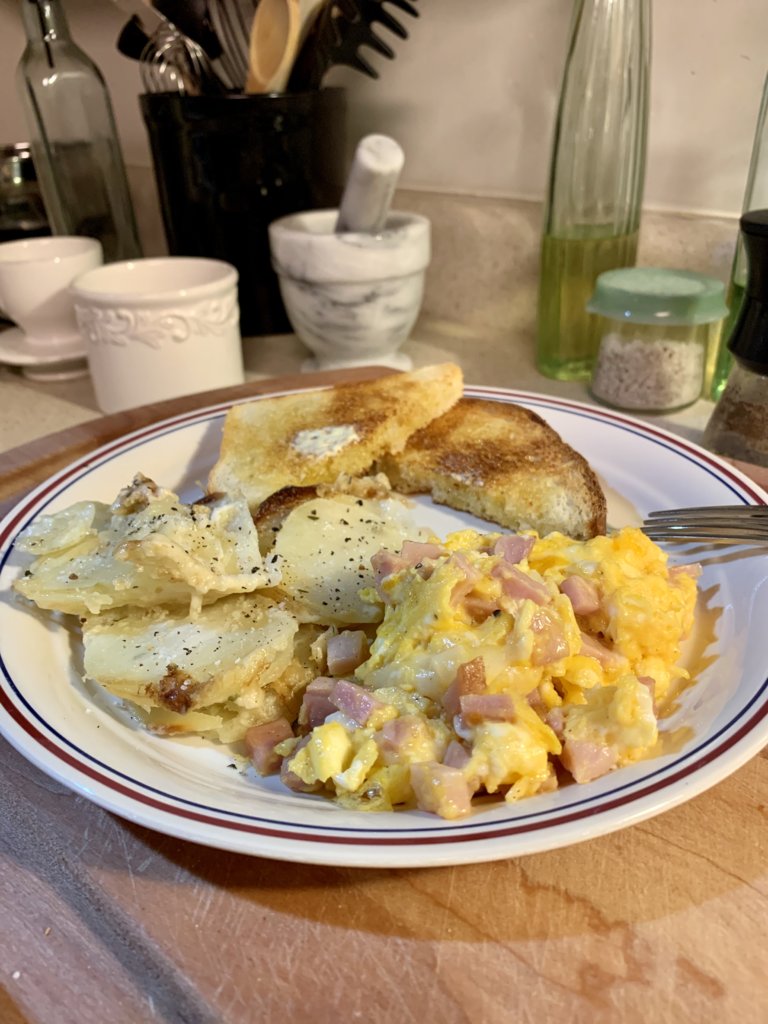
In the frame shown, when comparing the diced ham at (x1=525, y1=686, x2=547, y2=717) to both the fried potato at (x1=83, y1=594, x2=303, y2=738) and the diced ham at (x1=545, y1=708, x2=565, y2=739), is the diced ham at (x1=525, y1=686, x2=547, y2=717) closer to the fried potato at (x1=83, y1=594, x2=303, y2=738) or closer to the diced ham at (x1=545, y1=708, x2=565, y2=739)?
the diced ham at (x1=545, y1=708, x2=565, y2=739)

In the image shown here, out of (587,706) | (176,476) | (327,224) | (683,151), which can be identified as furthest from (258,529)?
(683,151)

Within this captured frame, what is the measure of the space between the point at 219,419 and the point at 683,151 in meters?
1.29

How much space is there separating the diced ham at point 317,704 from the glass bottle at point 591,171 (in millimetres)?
1466

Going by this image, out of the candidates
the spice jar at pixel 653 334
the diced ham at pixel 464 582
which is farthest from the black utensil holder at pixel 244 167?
the diced ham at pixel 464 582

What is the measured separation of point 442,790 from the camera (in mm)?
788

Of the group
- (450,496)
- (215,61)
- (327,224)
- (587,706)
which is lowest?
(450,496)

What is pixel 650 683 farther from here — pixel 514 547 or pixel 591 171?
pixel 591 171

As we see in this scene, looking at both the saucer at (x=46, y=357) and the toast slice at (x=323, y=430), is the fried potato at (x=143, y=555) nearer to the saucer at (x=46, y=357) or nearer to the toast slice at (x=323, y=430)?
the toast slice at (x=323, y=430)

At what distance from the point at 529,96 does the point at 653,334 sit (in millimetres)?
745

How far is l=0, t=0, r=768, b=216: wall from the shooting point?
177 cm

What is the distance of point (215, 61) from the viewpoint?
7.99 feet

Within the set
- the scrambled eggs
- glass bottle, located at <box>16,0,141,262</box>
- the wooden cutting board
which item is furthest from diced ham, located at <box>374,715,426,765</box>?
glass bottle, located at <box>16,0,141,262</box>

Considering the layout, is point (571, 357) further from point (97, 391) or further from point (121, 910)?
point (121, 910)

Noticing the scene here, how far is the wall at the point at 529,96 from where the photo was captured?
1.77m
